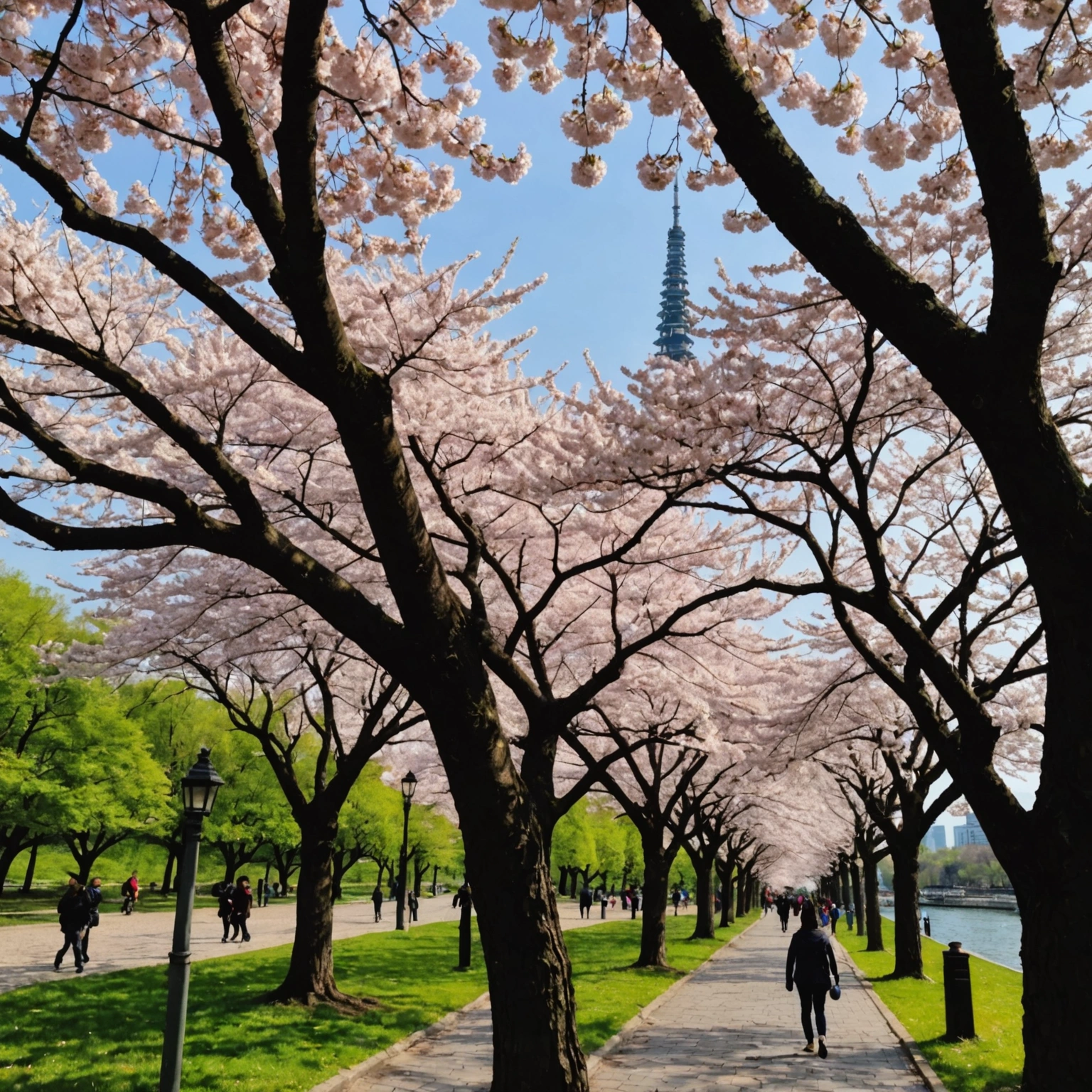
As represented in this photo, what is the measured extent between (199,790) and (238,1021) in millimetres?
4891

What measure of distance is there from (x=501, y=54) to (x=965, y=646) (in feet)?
28.2

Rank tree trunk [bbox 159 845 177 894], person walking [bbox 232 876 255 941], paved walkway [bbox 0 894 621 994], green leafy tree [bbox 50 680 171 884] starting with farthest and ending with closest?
tree trunk [bbox 159 845 177 894], green leafy tree [bbox 50 680 171 884], person walking [bbox 232 876 255 941], paved walkway [bbox 0 894 621 994]

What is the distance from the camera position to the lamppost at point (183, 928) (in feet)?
20.7

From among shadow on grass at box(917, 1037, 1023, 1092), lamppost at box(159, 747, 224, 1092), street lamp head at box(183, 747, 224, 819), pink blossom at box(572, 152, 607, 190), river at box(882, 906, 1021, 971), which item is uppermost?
pink blossom at box(572, 152, 607, 190)

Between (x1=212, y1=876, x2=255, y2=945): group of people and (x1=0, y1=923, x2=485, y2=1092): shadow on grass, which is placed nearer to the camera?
(x1=0, y1=923, x2=485, y2=1092): shadow on grass

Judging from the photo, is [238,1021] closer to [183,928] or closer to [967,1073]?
[183,928]

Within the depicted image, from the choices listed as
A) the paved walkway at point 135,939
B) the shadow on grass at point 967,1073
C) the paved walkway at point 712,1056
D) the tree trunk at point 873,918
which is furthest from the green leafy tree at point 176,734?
the shadow on grass at point 967,1073

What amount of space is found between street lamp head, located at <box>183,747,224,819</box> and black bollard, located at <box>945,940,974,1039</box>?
30.8 ft

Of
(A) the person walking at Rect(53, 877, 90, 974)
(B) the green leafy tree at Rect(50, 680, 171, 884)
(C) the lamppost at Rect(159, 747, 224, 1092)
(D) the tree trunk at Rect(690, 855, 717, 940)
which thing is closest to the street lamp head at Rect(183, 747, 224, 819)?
(C) the lamppost at Rect(159, 747, 224, 1092)

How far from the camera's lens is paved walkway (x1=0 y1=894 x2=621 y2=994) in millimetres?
15602

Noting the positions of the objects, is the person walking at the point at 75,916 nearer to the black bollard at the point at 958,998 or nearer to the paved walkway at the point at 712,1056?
the paved walkway at the point at 712,1056

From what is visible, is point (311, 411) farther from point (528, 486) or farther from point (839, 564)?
point (839, 564)

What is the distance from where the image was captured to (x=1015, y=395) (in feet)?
12.8

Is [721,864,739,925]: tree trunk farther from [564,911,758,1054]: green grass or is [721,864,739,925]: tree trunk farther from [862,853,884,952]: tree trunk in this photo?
[862,853,884,952]: tree trunk
